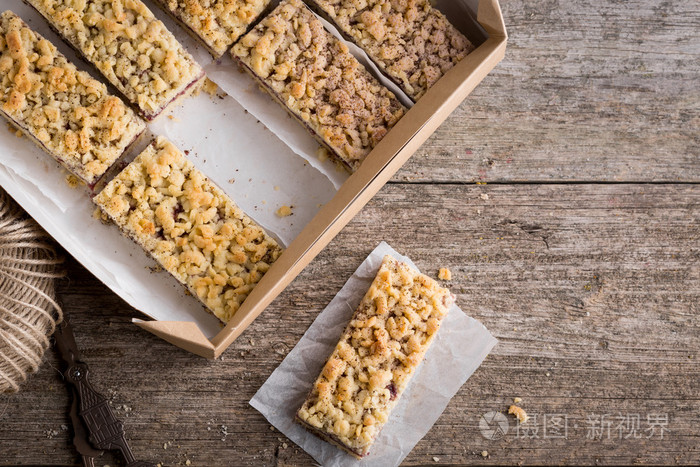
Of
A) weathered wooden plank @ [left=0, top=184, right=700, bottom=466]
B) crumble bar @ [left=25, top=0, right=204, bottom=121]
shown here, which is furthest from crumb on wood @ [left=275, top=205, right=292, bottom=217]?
crumble bar @ [left=25, top=0, right=204, bottom=121]

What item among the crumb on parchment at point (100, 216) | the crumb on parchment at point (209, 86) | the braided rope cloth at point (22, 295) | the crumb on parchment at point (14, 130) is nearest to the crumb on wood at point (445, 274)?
the crumb on parchment at point (209, 86)

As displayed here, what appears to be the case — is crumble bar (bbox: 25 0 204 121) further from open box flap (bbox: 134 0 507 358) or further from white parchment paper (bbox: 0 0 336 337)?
open box flap (bbox: 134 0 507 358)

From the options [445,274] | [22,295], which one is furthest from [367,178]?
[22,295]

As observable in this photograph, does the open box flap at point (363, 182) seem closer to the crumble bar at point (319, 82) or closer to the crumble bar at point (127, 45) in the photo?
the crumble bar at point (319, 82)

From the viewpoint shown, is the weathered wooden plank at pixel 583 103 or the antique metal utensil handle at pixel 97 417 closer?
the antique metal utensil handle at pixel 97 417

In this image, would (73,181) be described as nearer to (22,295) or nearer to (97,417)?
(22,295)
